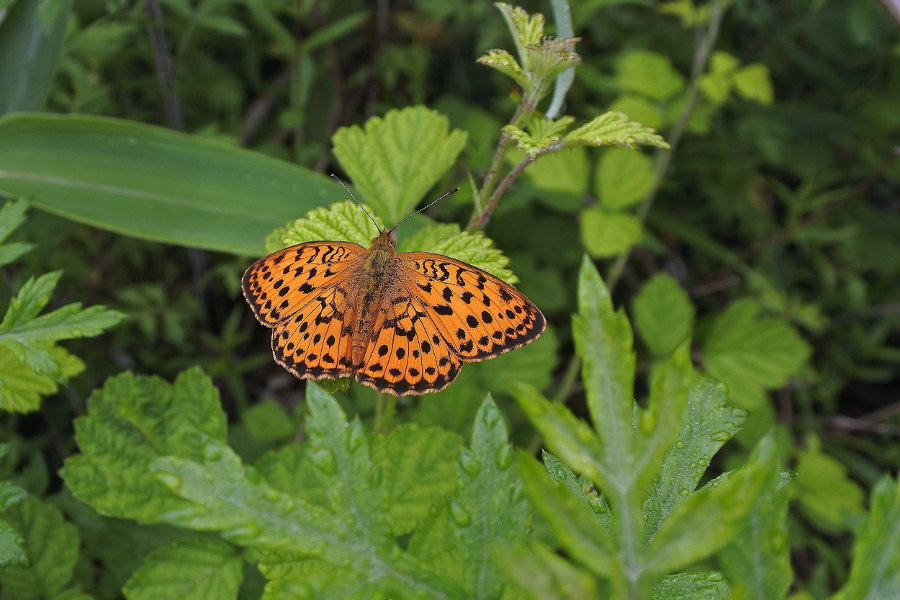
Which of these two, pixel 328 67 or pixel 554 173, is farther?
pixel 328 67

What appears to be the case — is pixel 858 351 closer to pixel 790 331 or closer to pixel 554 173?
pixel 790 331

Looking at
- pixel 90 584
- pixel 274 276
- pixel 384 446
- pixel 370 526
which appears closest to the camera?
pixel 370 526

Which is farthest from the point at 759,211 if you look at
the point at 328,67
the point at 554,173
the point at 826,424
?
the point at 328,67

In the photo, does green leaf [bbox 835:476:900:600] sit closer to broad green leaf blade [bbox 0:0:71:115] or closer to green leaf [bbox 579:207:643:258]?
green leaf [bbox 579:207:643:258]

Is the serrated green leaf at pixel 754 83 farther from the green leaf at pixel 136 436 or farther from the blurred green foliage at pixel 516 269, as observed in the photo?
the green leaf at pixel 136 436

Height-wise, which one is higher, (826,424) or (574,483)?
(574,483)

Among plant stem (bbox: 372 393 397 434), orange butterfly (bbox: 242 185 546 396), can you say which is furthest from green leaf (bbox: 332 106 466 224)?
plant stem (bbox: 372 393 397 434)

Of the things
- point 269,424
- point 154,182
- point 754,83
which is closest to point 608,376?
point 269,424

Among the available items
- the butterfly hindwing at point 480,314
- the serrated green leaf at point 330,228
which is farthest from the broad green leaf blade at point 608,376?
the serrated green leaf at point 330,228
